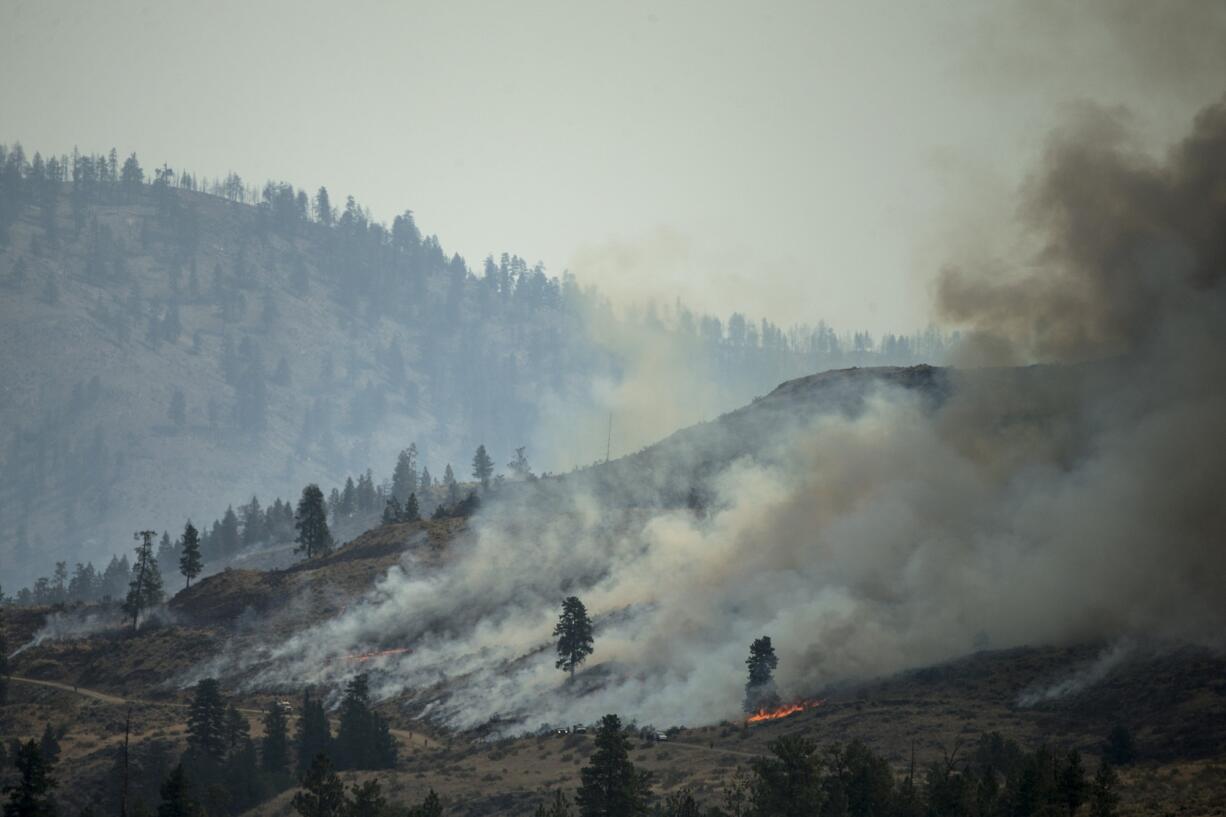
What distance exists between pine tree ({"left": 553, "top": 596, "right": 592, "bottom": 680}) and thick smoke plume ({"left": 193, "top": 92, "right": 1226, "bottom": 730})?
2.27 m

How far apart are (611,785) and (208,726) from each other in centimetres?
5720

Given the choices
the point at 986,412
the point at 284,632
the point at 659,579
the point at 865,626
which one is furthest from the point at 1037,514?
the point at 284,632

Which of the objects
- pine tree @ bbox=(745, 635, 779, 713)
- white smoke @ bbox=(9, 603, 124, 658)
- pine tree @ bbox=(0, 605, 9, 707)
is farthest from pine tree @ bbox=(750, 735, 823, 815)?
white smoke @ bbox=(9, 603, 124, 658)

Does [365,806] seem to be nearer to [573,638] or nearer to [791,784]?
[791,784]

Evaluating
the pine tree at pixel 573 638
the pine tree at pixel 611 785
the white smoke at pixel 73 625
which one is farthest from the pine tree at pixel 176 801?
the white smoke at pixel 73 625

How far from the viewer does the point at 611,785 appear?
84.1 meters

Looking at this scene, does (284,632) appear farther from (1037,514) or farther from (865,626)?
(1037,514)

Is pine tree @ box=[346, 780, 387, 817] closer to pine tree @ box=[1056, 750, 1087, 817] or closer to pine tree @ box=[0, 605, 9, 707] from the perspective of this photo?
pine tree @ box=[1056, 750, 1087, 817]

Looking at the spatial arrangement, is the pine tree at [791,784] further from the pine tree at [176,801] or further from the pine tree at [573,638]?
the pine tree at [573,638]

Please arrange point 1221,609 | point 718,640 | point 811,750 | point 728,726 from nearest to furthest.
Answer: point 811,750
point 1221,609
point 728,726
point 718,640

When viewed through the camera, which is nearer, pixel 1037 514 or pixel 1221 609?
pixel 1221 609

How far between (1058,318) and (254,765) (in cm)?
9433

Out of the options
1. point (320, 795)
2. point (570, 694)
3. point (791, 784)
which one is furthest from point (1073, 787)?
point (570, 694)

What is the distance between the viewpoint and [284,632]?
16850 cm
